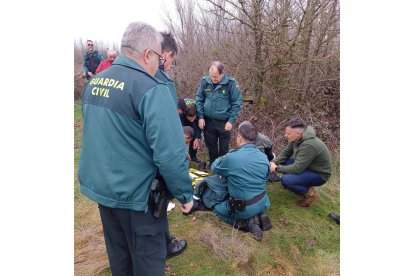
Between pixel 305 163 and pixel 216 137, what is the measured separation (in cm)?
156

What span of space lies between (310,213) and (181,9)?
9.49 m

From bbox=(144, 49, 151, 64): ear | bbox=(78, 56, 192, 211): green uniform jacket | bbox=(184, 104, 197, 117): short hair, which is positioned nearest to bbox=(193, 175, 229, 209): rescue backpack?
bbox=(184, 104, 197, 117): short hair

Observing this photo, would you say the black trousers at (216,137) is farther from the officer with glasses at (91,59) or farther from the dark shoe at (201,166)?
the officer with glasses at (91,59)

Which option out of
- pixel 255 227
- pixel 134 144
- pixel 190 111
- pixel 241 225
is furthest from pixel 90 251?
pixel 190 111

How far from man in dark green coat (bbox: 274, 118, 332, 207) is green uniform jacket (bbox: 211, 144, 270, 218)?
2.21 ft

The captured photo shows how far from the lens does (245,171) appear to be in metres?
3.23

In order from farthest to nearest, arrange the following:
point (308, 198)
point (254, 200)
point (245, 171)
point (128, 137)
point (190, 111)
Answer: point (190, 111), point (308, 198), point (254, 200), point (245, 171), point (128, 137)

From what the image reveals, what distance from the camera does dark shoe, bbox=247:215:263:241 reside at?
333 cm

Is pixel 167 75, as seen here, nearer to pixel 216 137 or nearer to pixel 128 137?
pixel 128 137

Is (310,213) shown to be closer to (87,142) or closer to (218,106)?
(218,106)

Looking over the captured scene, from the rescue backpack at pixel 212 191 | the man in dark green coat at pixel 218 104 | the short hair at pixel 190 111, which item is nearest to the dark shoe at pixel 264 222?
the rescue backpack at pixel 212 191

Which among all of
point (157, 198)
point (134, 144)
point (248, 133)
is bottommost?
point (157, 198)

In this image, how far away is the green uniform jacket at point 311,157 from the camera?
3.74 m

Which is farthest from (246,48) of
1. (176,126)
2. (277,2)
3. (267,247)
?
(176,126)
